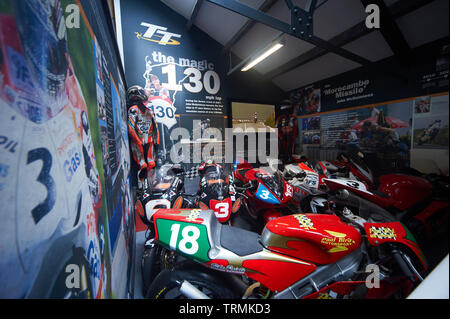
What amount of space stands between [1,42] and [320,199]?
61.7 inches

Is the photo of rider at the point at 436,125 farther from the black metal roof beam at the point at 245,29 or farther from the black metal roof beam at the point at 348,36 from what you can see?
the black metal roof beam at the point at 245,29

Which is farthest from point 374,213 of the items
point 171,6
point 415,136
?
point 171,6

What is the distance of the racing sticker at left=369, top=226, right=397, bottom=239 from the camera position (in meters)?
0.63

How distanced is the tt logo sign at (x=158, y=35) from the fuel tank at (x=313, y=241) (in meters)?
2.66

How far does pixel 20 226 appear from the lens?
0.18 m

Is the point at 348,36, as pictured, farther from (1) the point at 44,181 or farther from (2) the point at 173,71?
(1) the point at 44,181

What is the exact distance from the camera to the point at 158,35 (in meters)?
2.10

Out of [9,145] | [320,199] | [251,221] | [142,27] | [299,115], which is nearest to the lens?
[9,145]

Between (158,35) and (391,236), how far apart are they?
116 inches

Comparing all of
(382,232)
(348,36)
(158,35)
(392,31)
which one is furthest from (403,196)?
(158,35)

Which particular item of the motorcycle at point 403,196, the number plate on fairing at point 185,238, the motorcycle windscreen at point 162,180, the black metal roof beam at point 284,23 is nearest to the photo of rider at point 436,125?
the motorcycle at point 403,196

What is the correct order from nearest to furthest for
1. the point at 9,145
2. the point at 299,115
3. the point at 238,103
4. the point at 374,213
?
the point at 9,145 → the point at 374,213 → the point at 238,103 → the point at 299,115

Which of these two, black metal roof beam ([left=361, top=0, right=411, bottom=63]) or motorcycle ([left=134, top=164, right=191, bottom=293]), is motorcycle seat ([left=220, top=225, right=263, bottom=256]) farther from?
black metal roof beam ([left=361, top=0, right=411, bottom=63])
